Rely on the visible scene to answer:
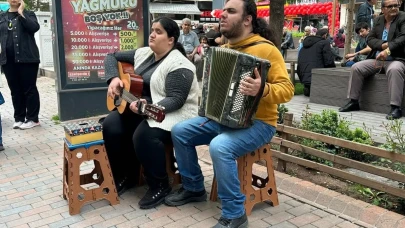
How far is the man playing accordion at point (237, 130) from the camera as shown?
9.15ft

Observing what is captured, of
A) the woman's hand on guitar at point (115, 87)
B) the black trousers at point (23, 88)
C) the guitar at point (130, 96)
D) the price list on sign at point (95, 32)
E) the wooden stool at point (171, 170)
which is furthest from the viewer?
the price list on sign at point (95, 32)

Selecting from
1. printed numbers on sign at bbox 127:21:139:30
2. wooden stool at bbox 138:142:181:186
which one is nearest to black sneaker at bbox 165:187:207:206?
wooden stool at bbox 138:142:181:186

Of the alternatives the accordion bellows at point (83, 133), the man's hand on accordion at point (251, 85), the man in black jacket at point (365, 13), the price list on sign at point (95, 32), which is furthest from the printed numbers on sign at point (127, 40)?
the man in black jacket at point (365, 13)

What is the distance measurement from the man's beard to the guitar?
750 millimetres

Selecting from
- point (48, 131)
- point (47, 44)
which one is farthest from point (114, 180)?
point (47, 44)

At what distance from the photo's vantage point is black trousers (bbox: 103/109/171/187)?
10.4 ft

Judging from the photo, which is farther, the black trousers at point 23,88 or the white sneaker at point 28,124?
the white sneaker at point 28,124

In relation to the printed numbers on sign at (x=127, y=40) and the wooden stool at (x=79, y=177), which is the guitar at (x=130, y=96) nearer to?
the wooden stool at (x=79, y=177)

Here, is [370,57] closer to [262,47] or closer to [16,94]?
[262,47]

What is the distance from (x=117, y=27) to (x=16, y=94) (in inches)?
72.9

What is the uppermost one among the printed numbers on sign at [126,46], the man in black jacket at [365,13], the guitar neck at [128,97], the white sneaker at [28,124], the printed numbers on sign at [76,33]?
the man in black jacket at [365,13]

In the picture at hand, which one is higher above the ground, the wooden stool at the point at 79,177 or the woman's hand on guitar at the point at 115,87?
the woman's hand on guitar at the point at 115,87

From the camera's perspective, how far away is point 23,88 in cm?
588

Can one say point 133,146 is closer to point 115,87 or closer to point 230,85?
point 115,87
